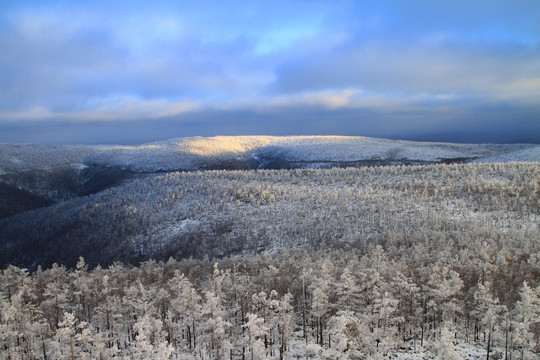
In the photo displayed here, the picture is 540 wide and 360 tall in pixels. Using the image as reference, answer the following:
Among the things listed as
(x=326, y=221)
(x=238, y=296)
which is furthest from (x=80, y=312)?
(x=326, y=221)

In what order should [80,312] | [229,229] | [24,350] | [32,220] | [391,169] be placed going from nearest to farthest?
[24,350]
[80,312]
[229,229]
[32,220]
[391,169]

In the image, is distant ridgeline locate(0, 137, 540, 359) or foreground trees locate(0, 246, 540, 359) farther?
distant ridgeline locate(0, 137, 540, 359)

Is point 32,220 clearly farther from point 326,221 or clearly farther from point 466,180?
point 466,180

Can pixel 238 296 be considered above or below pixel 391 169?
below

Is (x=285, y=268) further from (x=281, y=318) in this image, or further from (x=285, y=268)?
(x=281, y=318)

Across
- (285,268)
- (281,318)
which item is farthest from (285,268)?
(281,318)

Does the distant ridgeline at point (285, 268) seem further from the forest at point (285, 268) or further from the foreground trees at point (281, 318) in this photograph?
the forest at point (285, 268)

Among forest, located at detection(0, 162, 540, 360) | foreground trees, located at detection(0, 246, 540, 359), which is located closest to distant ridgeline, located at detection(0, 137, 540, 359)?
foreground trees, located at detection(0, 246, 540, 359)

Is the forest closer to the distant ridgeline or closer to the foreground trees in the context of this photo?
the foreground trees

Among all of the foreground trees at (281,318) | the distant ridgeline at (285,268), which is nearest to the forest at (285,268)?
the foreground trees at (281,318)
